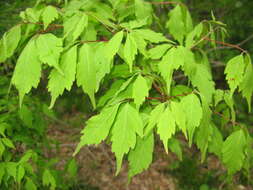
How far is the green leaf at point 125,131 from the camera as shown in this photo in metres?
1.18

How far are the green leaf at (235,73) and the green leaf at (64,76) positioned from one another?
0.76m

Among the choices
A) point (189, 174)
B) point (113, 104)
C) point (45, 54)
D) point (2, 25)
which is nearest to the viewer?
point (45, 54)

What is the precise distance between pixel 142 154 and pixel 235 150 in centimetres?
58

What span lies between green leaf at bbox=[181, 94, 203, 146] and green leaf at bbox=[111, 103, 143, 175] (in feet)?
0.72

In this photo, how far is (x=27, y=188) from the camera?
1.89 meters

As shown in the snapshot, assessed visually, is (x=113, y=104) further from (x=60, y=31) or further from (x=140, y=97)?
(x=60, y=31)

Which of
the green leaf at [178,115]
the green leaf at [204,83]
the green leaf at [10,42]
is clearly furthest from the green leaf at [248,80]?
the green leaf at [10,42]

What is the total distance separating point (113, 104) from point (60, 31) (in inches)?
35.8

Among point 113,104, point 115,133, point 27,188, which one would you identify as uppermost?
point 113,104

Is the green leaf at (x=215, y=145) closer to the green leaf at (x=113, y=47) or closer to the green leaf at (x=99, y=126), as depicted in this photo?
the green leaf at (x=99, y=126)

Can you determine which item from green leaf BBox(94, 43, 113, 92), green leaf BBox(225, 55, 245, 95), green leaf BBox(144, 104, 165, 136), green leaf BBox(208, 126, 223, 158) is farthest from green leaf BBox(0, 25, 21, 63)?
green leaf BBox(208, 126, 223, 158)

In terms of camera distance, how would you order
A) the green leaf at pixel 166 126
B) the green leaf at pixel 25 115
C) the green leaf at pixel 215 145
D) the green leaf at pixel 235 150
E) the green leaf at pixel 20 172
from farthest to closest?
the green leaf at pixel 25 115
the green leaf at pixel 20 172
the green leaf at pixel 215 145
the green leaf at pixel 235 150
the green leaf at pixel 166 126

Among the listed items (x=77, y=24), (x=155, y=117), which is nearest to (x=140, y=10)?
(x=77, y=24)

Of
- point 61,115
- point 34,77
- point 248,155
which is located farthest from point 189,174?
point 34,77
